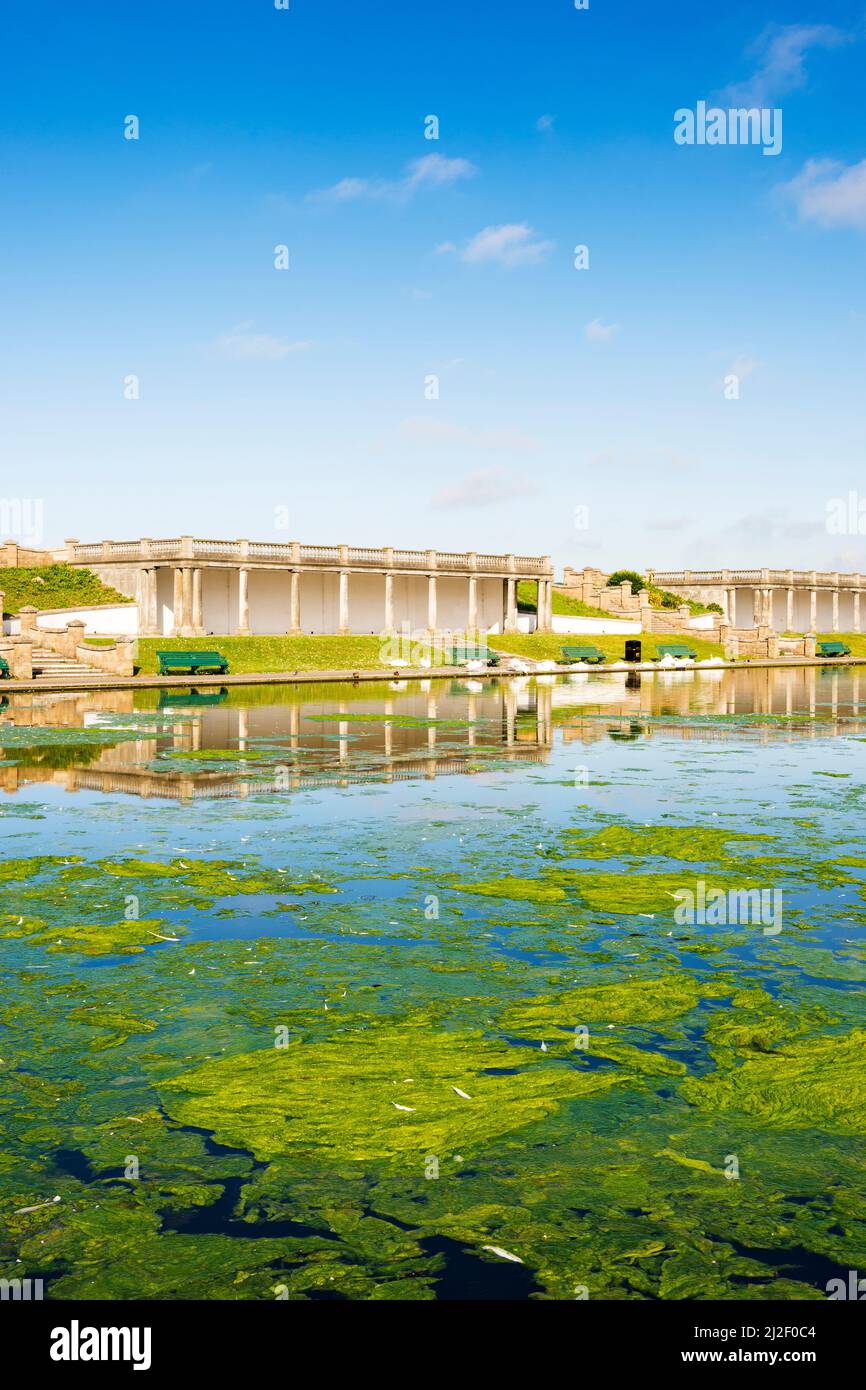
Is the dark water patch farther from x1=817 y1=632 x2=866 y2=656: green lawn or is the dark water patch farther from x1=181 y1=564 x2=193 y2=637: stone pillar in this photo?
x1=817 y1=632 x2=866 y2=656: green lawn

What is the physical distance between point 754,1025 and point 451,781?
32.7 feet

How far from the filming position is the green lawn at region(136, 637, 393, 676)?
1898 inches

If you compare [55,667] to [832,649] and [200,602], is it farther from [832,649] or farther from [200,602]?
[832,649]

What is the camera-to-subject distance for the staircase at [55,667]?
40125mm

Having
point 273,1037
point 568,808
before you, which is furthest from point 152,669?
point 273,1037

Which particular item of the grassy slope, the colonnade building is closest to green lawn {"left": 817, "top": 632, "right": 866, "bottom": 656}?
the colonnade building

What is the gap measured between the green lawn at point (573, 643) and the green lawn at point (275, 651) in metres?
9.87

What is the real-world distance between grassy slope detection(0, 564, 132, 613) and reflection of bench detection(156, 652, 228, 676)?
1525cm

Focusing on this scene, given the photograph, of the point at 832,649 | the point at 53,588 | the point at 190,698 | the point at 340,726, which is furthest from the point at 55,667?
the point at 832,649

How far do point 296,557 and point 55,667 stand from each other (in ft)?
75.2

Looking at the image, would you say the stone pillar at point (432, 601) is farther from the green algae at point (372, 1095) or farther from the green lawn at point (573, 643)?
the green algae at point (372, 1095)

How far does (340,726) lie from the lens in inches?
976

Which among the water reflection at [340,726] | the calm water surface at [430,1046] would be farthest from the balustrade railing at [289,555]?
the calm water surface at [430,1046]
